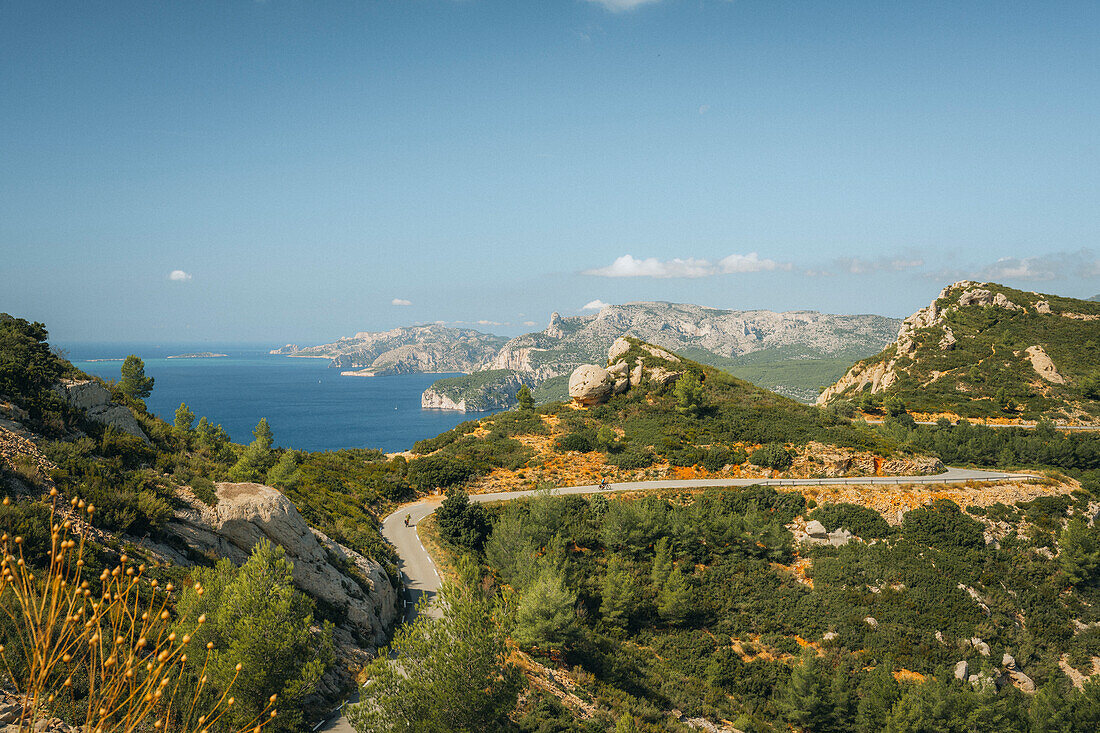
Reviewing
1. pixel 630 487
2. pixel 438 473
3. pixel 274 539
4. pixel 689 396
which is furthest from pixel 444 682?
pixel 689 396

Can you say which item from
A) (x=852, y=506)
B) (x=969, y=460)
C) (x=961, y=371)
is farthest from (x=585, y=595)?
(x=961, y=371)

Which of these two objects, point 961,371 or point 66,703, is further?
point 961,371

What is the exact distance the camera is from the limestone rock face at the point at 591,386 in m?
55.9

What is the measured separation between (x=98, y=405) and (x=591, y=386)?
136ft

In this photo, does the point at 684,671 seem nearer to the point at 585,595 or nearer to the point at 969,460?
the point at 585,595

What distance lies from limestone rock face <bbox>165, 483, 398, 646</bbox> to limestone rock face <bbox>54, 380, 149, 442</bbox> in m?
5.46

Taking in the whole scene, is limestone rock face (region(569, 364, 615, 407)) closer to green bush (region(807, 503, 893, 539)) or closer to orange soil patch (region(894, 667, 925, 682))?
green bush (region(807, 503, 893, 539))

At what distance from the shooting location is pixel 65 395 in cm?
2053

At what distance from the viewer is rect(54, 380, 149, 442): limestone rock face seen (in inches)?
816

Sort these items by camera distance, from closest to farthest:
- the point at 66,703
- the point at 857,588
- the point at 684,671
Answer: the point at 66,703 < the point at 684,671 < the point at 857,588

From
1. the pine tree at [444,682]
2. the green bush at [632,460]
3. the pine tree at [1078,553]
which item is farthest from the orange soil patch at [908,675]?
the pine tree at [444,682]

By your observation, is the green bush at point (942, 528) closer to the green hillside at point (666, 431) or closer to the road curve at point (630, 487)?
the road curve at point (630, 487)

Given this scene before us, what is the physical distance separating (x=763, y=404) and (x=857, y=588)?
24025 mm

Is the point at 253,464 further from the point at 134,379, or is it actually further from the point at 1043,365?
the point at 1043,365
